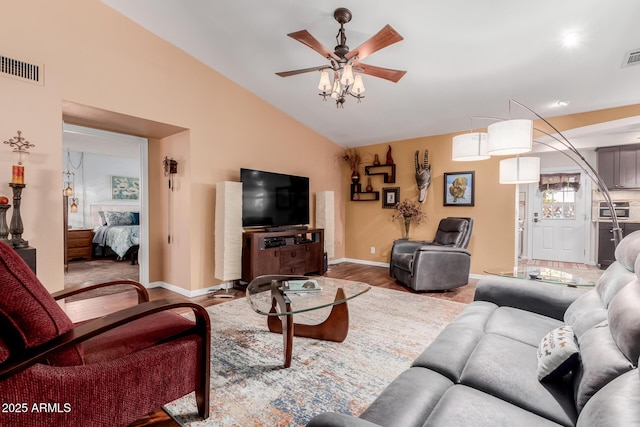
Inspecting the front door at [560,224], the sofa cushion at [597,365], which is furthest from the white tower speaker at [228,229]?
the front door at [560,224]

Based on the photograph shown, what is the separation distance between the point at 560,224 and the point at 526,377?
656 centimetres

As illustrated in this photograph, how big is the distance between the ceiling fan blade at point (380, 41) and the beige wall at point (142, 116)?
2202mm

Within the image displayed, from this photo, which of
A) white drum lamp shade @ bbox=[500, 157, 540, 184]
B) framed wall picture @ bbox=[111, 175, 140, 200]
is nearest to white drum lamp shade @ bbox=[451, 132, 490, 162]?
white drum lamp shade @ bbox=[500, 157, 540, 184]

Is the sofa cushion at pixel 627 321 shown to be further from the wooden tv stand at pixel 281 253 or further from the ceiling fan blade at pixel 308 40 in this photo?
the wooden tv stand at pixel 281 253

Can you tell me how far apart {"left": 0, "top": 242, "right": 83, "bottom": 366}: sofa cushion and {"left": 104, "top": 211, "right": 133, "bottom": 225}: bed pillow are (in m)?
6.34

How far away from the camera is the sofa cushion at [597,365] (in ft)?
3.07

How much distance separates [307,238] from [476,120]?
10.5ft

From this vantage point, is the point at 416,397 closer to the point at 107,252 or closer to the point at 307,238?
the point at 307,238

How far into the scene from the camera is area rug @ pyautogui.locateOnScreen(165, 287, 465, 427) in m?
1.58

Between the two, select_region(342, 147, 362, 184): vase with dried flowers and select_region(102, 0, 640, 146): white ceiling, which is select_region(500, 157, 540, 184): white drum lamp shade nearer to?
select_region(102, 0, 640, 146): white ceiling

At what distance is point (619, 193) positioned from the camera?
207 inches

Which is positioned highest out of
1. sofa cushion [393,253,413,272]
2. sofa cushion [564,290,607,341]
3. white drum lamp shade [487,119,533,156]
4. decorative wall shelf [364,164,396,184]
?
decorative wall shelf [364,164,396,184]

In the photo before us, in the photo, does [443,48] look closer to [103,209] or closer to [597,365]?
[597,365]

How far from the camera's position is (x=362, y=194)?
595 cm
